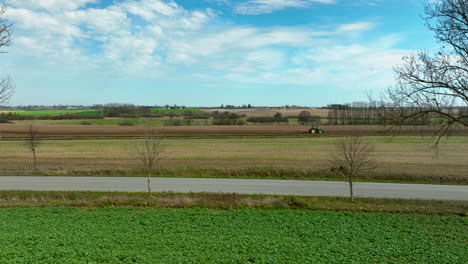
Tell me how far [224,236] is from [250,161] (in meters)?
21.7

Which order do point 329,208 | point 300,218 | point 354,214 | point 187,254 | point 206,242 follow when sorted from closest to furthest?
point 187,254 → point 206,242 → point 300,218 → point 354,214 → point 329,208

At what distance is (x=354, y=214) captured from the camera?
1384 cm

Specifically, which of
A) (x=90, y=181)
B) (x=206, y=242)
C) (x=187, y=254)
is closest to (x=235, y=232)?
Answer: (x=206, y=242)

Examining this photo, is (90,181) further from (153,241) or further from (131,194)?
(153,241)

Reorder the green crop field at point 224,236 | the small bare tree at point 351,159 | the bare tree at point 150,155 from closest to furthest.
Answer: the green crop field at point 224,236 → the small bare tree at point 351,159 → the bare tree at point 150,155

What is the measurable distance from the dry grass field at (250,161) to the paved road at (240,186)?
2.18 metres

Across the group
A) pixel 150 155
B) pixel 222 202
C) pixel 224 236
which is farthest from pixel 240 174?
pixel 224 236

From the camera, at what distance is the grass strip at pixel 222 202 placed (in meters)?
15.4

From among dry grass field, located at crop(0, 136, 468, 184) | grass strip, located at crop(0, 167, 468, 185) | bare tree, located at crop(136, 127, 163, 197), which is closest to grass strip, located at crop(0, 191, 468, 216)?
bare tree, located at crop(136, 127, 163, 197)

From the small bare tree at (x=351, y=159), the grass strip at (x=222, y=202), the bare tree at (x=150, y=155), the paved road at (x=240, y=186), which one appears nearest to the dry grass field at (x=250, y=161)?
the bare tree at (x=150, y=155)

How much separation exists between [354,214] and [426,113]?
518cm

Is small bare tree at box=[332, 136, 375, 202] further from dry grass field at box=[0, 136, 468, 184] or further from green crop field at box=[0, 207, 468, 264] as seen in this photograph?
green crop field at box=[0, 207, 468, 264]

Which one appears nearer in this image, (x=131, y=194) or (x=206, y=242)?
(x=206, y=242)

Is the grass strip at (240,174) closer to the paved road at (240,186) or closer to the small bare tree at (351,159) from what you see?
the small bare tree at (351,159)
